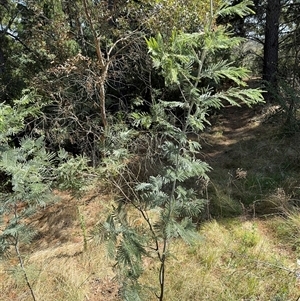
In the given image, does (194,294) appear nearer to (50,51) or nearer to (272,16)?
(50,51)

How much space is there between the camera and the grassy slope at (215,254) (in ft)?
7.95

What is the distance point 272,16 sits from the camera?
21.6ft

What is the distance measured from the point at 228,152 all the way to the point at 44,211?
3.39 metres

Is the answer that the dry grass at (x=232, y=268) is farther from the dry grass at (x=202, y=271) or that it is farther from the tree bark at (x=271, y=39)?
the tree bark at (x=271, y=39)

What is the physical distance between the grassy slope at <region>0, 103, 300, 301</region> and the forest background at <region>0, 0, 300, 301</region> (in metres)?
0.01

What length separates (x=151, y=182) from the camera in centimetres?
186

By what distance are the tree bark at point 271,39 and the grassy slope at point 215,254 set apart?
303 centimetres

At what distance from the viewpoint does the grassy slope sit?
242cm

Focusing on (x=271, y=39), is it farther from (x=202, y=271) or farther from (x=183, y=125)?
(x=183, y=125)

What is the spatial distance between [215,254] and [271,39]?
5946 mm

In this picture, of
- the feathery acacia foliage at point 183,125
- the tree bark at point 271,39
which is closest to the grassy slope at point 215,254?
the feathery acacia foliage at point 183,125

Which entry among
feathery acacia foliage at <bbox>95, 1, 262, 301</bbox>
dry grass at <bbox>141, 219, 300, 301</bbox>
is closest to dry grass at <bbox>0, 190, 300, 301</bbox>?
dry grass at <bbox>141, 219, 300, 301</bbox>

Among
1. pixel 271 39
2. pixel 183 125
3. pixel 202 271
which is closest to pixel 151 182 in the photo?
pixel 183 125

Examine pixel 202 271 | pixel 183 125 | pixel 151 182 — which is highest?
pixel 183 125
